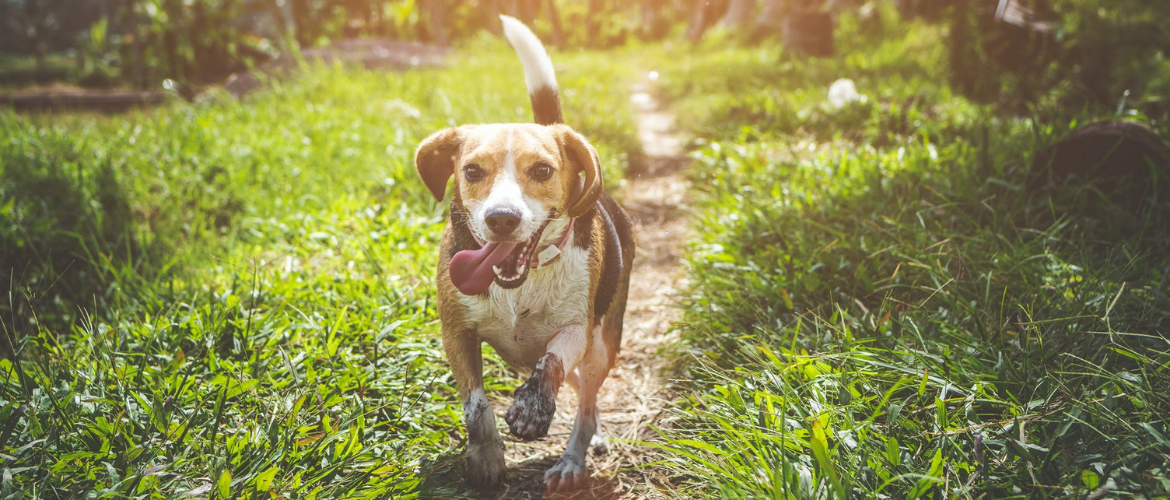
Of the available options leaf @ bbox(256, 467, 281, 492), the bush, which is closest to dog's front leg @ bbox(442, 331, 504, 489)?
leaf @ bbox(256, 467, 281, 492)

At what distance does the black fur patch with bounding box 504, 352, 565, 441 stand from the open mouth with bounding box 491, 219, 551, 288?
300 mm

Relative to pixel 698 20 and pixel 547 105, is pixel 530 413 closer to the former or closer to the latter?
pixel 547 105

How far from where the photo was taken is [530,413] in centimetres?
196

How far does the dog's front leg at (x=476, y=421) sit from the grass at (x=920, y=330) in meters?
0.59

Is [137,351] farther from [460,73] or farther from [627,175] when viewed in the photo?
[460,73]

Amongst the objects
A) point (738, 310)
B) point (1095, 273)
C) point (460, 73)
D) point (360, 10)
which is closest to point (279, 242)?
point (738, 310)

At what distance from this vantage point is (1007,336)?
256 cm

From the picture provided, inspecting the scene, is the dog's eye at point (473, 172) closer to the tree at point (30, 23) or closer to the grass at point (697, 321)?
the grass at point (697, 321)

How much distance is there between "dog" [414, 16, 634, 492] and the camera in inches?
81.0

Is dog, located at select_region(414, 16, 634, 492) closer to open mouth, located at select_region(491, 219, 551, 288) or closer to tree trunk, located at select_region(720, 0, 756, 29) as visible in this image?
open mouth, located at select_region(491, 219, 551, 288)

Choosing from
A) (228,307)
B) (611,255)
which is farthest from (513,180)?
(228,307)

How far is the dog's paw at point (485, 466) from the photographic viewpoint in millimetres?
2176

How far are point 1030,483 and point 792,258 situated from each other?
175cm

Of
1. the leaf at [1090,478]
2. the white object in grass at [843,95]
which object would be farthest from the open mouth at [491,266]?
the white object in grass at [843,95]
